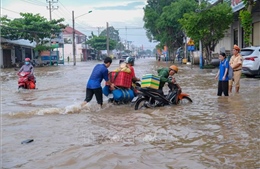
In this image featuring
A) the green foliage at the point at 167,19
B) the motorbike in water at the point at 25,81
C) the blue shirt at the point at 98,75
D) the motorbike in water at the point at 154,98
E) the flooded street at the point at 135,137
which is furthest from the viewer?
the green foliage at the point at 167,19

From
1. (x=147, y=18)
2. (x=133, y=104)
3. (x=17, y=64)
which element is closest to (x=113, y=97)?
(x=133, y=104)

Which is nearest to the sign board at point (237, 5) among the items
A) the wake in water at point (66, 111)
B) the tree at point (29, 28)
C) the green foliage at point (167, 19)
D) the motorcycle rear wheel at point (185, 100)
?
the motorcycle rear wheel at point (185, 100)

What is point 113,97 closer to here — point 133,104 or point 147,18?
point 133,104

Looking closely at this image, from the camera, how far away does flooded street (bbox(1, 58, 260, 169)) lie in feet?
15.5

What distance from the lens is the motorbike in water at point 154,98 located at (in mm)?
8773

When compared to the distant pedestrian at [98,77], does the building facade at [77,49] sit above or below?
above

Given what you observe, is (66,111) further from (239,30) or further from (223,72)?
(239,30)

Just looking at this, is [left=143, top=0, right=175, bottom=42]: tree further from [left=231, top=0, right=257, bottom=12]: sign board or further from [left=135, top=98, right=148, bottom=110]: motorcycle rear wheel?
[left=135, top=98, right=148, bottom=110]: motorcycle rear wheel

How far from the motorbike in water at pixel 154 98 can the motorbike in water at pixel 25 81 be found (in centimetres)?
655

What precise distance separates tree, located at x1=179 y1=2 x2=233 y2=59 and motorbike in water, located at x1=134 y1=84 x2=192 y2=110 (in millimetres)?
16542

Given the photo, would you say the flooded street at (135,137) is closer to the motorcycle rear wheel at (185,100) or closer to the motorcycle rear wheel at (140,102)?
the motorcycle rear wheel at (140,102)

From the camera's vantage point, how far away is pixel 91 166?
15.1 feet

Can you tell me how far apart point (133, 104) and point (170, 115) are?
1598 mm

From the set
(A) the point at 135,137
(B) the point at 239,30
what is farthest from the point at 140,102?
(B) the point at 239,30
